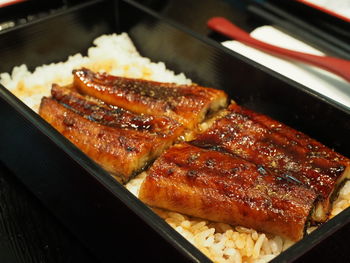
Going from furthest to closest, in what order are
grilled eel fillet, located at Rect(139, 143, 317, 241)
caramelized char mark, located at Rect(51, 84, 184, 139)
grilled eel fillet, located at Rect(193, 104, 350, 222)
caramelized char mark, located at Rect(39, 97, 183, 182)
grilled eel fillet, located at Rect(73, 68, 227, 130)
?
grilled eel fillet, located at Rect(73, 68, 227, 130), caramelized char mark, located at Rect(51, 84, 184, 139), caramelized char mark, located at Rect(39, 97, 183, 182), grilled eel fillet, located at Rect(193, 104, 350, 222), grilled eel fillet, located at Rect(139, 143, 317, 241)

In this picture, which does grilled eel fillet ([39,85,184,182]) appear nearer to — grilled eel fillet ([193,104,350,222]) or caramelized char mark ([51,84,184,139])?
caramelized char mark ([51,84,184,139])

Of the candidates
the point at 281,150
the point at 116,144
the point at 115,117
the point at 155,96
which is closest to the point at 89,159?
the point at 116,144

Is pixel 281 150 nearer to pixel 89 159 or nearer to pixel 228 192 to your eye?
pixel 228 192

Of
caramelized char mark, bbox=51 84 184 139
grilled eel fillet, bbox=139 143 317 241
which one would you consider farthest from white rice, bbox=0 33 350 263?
caramelized char mark, bbox=51 84 184 139

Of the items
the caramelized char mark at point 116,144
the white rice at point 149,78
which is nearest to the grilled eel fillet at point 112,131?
the caramelized char mark at point 116,144

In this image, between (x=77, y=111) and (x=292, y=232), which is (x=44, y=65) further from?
(x=292, y=232)

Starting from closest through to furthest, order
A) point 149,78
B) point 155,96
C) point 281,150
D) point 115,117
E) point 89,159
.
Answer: point 89,159, point 281,150, point 115,117, point 155,96, point 149,78

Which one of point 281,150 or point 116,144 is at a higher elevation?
point 281,150

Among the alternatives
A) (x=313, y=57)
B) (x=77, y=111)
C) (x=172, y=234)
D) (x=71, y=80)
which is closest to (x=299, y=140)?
(x=313, y=57)
